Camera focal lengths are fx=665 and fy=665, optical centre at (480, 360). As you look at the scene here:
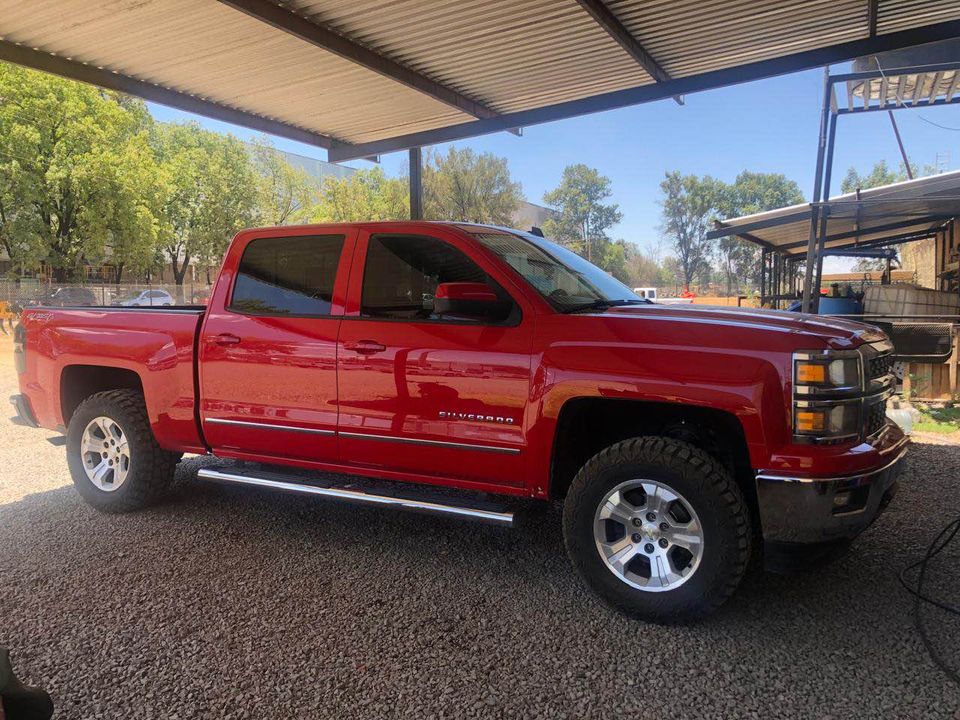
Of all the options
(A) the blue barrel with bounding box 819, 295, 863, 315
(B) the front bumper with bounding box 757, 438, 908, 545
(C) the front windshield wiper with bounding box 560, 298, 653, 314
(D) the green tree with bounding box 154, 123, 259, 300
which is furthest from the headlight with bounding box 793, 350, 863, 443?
(D) the green tree with bounding box 154, 123, 259, 300

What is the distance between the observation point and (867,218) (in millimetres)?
12344

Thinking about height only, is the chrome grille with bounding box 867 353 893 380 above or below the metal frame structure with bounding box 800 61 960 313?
below

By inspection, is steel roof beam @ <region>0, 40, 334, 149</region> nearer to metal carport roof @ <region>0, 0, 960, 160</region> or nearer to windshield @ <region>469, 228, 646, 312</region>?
metal carport roof @ <region>0, 0, 960, 160</region>

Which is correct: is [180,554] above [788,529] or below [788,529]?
below

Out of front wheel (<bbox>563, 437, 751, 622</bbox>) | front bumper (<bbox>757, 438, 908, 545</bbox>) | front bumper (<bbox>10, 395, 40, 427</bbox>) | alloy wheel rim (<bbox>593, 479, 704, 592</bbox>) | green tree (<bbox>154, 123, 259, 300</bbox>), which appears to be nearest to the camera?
front bumper (<bbox>757, 438, 908, 545</bbox>)

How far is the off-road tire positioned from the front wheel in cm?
307

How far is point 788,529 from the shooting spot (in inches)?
117

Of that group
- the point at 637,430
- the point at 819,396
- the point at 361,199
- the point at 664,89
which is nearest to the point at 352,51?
the point at 664,89

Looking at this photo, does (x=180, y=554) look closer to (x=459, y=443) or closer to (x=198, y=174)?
(x=459, y=443)

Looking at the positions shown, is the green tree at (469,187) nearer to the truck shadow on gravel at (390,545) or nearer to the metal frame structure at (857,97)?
the metal frame structure at (857,97)

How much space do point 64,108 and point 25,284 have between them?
28.7 feet

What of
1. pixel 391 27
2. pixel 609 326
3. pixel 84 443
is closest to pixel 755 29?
pixel 391 27

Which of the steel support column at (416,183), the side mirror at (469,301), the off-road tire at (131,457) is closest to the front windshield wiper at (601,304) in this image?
the side mirror at (469,301)

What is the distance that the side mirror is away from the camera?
11.4 ft
